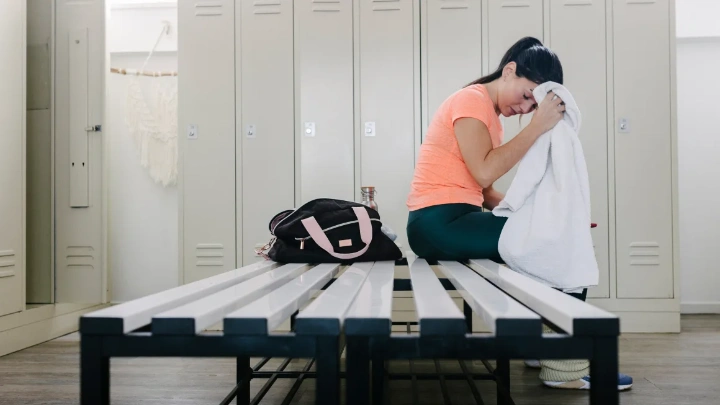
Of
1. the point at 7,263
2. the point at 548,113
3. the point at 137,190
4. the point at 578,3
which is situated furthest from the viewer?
the point at 137,190

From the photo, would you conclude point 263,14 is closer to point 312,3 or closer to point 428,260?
point 312,3

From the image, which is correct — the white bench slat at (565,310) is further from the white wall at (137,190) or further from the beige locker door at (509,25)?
the white wall at (137,190)

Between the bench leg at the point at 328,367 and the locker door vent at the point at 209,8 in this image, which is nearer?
the bench leg at the point at 328,367

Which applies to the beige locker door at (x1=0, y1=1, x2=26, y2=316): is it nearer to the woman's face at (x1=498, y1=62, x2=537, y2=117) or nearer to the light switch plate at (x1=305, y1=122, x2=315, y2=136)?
the light switch plate at (x1=305, y1=122, x2=315, y2=136)

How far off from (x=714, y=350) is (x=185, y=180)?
2799 millimetres

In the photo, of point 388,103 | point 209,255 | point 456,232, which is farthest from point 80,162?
point 456,232

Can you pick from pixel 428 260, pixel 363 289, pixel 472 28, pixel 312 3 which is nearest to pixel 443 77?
pixel 472 28

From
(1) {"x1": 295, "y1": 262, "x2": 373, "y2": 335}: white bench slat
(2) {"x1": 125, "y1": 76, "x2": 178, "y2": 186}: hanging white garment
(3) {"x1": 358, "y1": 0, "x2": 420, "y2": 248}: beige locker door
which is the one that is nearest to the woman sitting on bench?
(1) {"x1": 295, "y1": 262, "x2": 373, "y2": 335}: white bench slat

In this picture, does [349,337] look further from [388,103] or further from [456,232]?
[388,103]

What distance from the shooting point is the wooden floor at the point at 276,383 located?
1.80m

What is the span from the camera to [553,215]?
4.49 ft

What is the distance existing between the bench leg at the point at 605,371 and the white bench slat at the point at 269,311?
44cm

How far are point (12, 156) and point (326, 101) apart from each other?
5.25ft

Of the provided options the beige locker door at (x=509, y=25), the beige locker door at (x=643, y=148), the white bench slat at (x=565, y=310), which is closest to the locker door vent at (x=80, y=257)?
the beige locker door at (x=509, y=25)
